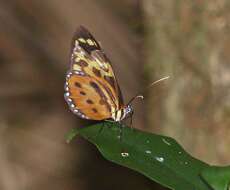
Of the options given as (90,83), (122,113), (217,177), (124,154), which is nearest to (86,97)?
(90,83)

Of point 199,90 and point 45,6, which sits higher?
point 45,6

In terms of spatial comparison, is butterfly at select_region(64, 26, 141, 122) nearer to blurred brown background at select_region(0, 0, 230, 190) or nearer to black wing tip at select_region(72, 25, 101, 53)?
black wing tip at select_region(72, 25, 101, 53)

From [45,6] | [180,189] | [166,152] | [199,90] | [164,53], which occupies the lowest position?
[180,189]

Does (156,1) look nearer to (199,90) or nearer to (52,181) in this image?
(199,90)

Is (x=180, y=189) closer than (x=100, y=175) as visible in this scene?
Yes

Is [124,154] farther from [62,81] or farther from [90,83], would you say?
[62,81]

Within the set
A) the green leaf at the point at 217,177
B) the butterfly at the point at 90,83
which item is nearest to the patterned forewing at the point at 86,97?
the butterfly at the point at 90,83

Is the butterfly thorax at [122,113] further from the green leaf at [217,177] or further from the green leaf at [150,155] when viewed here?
the green leaf at [217,177]

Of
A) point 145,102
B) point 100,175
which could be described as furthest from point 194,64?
point 100,175
